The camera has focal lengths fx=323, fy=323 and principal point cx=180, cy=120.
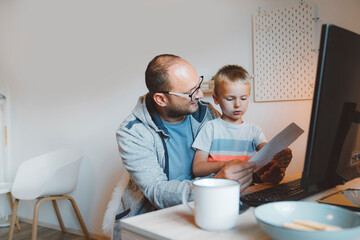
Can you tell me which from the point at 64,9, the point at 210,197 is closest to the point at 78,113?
the point at 64,9

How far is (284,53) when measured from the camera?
187cm

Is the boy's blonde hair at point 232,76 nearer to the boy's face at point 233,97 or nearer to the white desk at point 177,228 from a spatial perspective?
the boy's face at point 233,97

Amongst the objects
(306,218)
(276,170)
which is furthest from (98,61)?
(306,218)

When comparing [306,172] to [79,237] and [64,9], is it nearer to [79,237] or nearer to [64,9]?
[79,237]

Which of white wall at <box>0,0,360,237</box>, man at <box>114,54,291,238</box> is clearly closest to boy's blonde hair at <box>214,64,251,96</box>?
man at <box>114,54,291,238</box>

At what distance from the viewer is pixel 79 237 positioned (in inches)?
119

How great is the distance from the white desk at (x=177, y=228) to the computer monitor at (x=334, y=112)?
5.9 inches

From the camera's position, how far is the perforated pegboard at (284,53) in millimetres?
1799

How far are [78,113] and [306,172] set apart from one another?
2707 millimetres

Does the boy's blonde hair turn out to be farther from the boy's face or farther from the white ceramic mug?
the white ceramic mug

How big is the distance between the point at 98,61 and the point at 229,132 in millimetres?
1740

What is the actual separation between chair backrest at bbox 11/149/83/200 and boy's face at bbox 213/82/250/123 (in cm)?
173

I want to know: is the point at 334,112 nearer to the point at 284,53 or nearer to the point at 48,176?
the point at 284,53

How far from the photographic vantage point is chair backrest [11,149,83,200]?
106 inches
